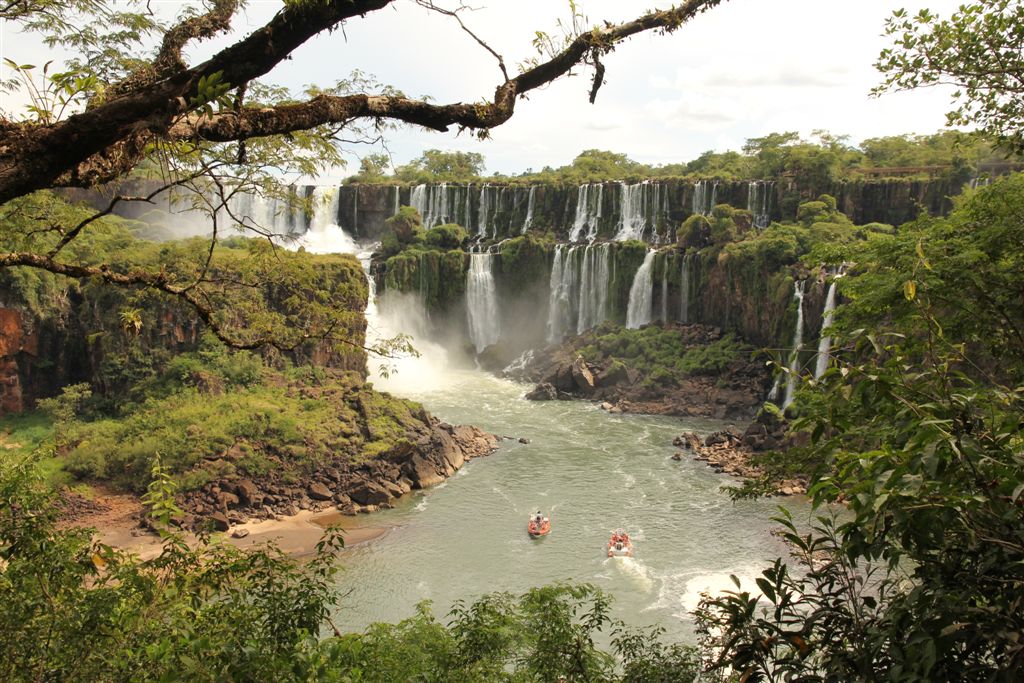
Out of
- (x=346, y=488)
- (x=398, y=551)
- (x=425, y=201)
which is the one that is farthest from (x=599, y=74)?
(x=425, y=201)

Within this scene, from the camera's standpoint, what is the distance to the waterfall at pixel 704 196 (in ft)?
121

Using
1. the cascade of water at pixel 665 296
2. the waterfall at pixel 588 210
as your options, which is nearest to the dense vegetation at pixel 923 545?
the cascade of water at pixel 665 296

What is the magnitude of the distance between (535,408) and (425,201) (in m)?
18.3

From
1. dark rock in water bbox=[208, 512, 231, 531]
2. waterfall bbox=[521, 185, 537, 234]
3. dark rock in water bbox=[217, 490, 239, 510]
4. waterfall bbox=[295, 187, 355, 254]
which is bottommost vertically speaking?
dark rock in water bbox=[208, 512, 231, 531]

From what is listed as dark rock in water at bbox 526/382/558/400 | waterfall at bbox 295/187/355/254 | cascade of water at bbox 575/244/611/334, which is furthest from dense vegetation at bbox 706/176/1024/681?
waterfall at bbox 295/187/355/254

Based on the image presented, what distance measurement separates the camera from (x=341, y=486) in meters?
19.6

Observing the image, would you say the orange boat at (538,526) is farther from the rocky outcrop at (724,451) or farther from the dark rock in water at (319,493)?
the rocky outcrop at (724,451)

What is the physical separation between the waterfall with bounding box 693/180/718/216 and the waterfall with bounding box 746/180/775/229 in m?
1.67

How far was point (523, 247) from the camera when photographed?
37.3m

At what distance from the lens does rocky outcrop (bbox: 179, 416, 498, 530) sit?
1769cm

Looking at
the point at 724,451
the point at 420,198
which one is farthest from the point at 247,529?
the point at 420,198

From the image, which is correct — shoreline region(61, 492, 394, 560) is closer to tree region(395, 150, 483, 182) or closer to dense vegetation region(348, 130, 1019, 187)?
dense vegetation region(348, 130, 1019, 187)

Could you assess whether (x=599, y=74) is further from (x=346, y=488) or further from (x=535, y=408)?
(x=535, y=408)

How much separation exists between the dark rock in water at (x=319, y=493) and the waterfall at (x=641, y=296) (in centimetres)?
1946
